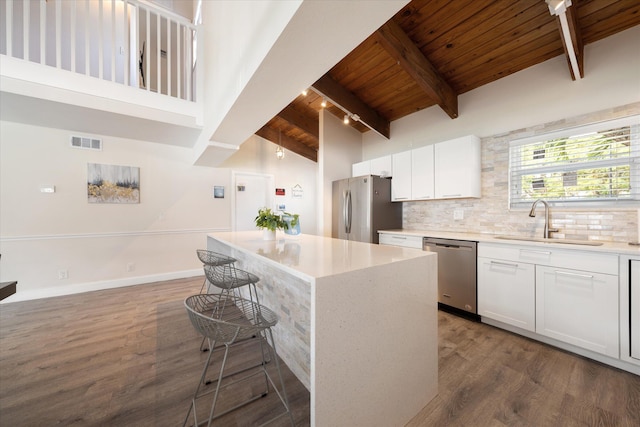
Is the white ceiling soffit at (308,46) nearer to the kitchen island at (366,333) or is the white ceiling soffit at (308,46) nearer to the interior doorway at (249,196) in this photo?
the kitchen island at (366,333)

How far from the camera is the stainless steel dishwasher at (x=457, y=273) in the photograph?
8.43 ft

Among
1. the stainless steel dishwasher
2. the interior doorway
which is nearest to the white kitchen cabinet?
the stainless steel dishwasher

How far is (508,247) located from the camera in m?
2.32

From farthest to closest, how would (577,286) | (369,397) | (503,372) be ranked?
1. (577,286)
2. (503,372)
3. (369,397)

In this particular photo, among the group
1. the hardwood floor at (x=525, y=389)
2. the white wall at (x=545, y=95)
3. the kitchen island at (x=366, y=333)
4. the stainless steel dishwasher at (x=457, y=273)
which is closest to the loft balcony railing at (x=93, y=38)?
the kitchen island at (x=366, y=333)

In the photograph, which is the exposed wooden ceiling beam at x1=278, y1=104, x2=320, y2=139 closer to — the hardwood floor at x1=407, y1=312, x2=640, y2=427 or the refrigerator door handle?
the refrigerator door handle

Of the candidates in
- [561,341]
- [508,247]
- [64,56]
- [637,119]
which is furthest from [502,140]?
[64,56]

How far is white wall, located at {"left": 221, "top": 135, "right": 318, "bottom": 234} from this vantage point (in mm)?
5121

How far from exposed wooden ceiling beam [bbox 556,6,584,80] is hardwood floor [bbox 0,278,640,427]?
2.63 metres

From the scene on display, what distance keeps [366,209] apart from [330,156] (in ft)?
4.48

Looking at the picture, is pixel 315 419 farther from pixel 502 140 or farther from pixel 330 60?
pixel 502 140

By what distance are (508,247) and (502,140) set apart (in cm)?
140

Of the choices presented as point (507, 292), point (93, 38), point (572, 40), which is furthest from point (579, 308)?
point (93, 38)

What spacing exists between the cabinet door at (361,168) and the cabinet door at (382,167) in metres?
0.10
